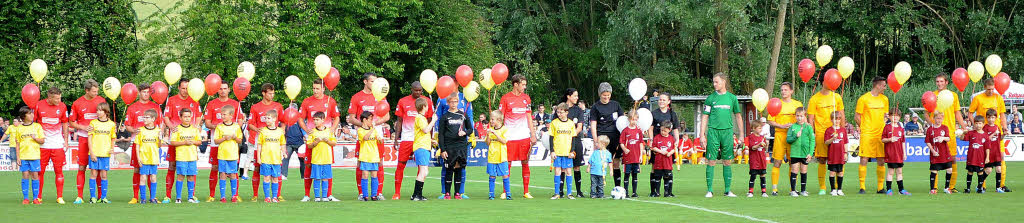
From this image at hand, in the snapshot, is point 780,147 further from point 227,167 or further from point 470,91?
point 227,167

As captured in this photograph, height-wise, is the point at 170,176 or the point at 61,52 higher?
the point at 61,52

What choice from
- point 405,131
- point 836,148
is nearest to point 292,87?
point 405,131

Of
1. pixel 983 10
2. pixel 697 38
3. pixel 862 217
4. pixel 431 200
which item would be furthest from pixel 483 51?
pixel 862 217

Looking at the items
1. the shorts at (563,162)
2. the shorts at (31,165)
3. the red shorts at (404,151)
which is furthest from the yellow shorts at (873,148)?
the shorts at (31,165)

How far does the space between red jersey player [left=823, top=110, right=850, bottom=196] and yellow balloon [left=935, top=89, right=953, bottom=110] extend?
1568mm

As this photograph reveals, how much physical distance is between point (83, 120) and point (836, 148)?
32.4 feet

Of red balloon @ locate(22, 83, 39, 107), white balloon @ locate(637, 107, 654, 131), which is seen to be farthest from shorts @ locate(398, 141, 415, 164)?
red balloon @ locate(22, 83, 39, 107)

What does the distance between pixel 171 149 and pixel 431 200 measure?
11.0ft

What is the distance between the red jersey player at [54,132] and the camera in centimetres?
1445

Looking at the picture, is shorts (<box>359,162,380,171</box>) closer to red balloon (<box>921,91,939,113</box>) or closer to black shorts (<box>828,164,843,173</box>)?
black shorts (<box>828,164,843,173</box>)

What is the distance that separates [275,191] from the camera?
46.8 ft

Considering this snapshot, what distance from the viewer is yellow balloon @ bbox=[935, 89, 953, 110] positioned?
15.4m

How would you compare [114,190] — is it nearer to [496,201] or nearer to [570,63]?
[496,201]

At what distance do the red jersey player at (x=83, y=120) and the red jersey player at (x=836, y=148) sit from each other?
9539 millimetres
